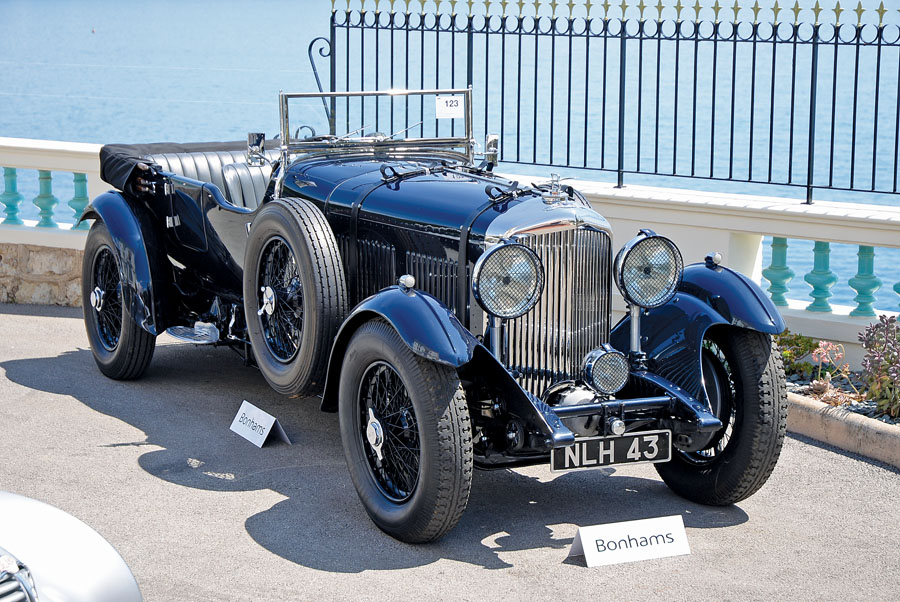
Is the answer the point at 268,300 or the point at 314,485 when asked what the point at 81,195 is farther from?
the point at 314,485

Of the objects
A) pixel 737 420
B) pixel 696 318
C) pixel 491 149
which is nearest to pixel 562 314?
pixel 696 318

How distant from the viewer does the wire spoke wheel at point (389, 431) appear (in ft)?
13.9

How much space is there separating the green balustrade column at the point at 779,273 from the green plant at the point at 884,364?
1.01 m

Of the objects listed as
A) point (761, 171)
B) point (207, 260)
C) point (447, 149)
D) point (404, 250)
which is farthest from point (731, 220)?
point (761, 171)

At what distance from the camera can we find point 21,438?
5348mm

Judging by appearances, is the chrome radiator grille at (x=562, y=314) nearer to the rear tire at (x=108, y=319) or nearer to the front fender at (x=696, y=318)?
the front fender at (x=696, y=318)

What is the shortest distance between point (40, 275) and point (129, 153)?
2168mm

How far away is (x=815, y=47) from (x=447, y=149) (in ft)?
7.62

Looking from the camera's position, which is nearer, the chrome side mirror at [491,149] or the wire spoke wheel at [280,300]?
the wire spoke wheel at [280,300]

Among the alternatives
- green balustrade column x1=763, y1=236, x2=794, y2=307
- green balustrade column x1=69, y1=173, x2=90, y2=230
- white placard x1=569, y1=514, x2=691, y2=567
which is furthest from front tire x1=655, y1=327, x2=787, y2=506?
green balustrade column x1=69, y1=173, x2=90, y2=230

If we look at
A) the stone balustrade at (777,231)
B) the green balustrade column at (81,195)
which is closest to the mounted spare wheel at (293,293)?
the stone balustrade at (777,231)

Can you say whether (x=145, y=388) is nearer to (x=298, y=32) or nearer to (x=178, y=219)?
(x=178, y=219)

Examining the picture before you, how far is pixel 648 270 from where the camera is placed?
14.6 feet

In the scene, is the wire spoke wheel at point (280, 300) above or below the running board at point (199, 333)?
above
